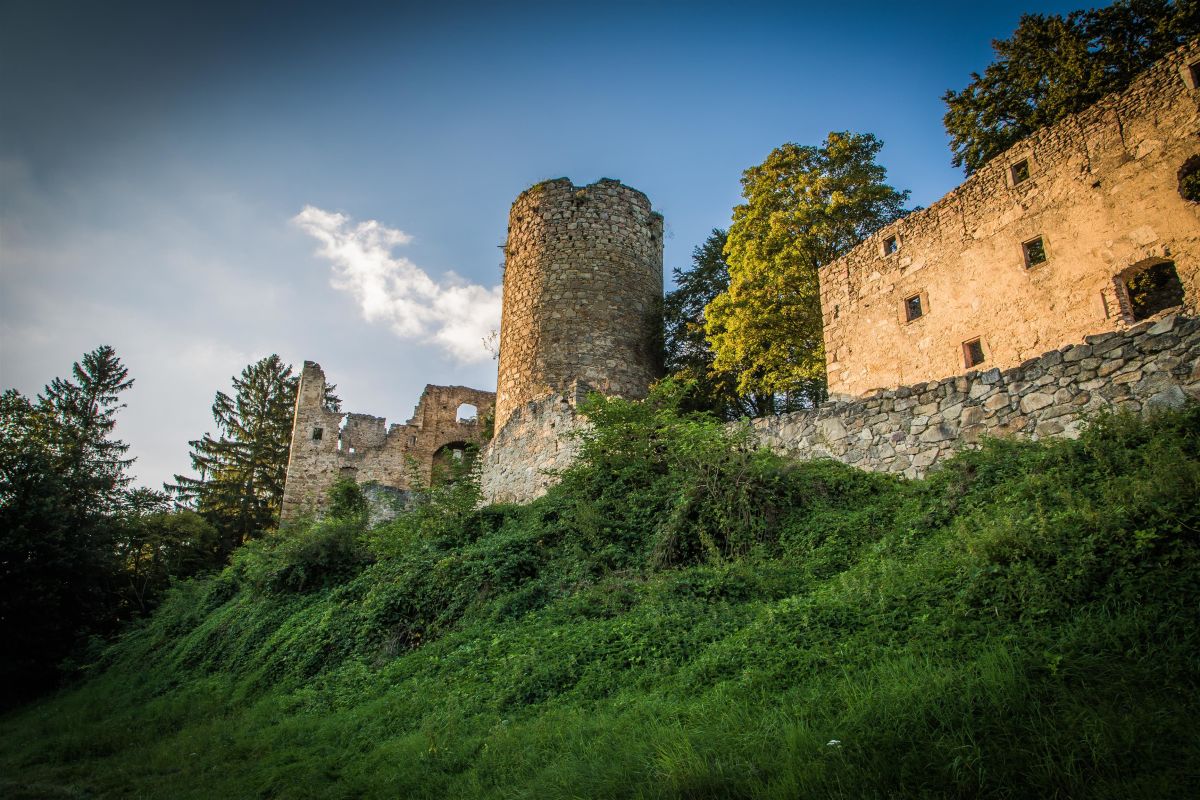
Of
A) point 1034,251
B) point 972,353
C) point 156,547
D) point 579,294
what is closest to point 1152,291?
point 1034,251

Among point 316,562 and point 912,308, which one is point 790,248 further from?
point 316,562

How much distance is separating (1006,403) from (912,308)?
614 centimetres

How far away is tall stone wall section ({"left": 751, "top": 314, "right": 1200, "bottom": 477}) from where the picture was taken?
6363 mm

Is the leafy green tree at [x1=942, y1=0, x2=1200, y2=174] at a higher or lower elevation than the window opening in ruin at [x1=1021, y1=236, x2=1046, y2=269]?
higher

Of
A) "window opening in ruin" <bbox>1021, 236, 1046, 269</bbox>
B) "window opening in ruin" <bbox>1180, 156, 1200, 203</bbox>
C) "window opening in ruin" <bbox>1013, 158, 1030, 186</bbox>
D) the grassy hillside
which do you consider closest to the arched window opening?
the grassy hillside

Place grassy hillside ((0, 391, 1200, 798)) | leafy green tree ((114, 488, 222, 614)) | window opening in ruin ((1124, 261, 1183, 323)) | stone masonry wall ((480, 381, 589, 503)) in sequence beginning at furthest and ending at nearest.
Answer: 1. leafy green tree ((114, 488, 222, 614))
2. stone masonry wall ((480, 381, 589, 503))
3. window opening in ruin ((1124, 261, 1183, 323))
4. grassy hillside ((0, 391, 1200, 798))

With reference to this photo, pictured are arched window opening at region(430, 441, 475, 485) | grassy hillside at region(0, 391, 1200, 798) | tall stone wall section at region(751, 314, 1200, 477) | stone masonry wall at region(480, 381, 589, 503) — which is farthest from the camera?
stone masonry wall at region(480, 381, 589, 503)

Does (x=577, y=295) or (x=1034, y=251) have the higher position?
(x=577, y=295)

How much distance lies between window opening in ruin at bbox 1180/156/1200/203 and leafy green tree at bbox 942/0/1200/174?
223 inches

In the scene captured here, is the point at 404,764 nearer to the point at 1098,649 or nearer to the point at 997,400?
the point at 1098,649

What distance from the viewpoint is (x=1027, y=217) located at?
11.4m

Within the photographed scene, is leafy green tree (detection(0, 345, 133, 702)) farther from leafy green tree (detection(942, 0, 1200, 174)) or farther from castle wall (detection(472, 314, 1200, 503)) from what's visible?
leafy green tree (detection(942, 0, 1200, 174))

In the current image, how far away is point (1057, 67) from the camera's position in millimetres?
15156

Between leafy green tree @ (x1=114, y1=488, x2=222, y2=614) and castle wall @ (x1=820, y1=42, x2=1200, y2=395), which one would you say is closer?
castle wall @ (x1=820, y1=42, x2=1200, y2=395)
